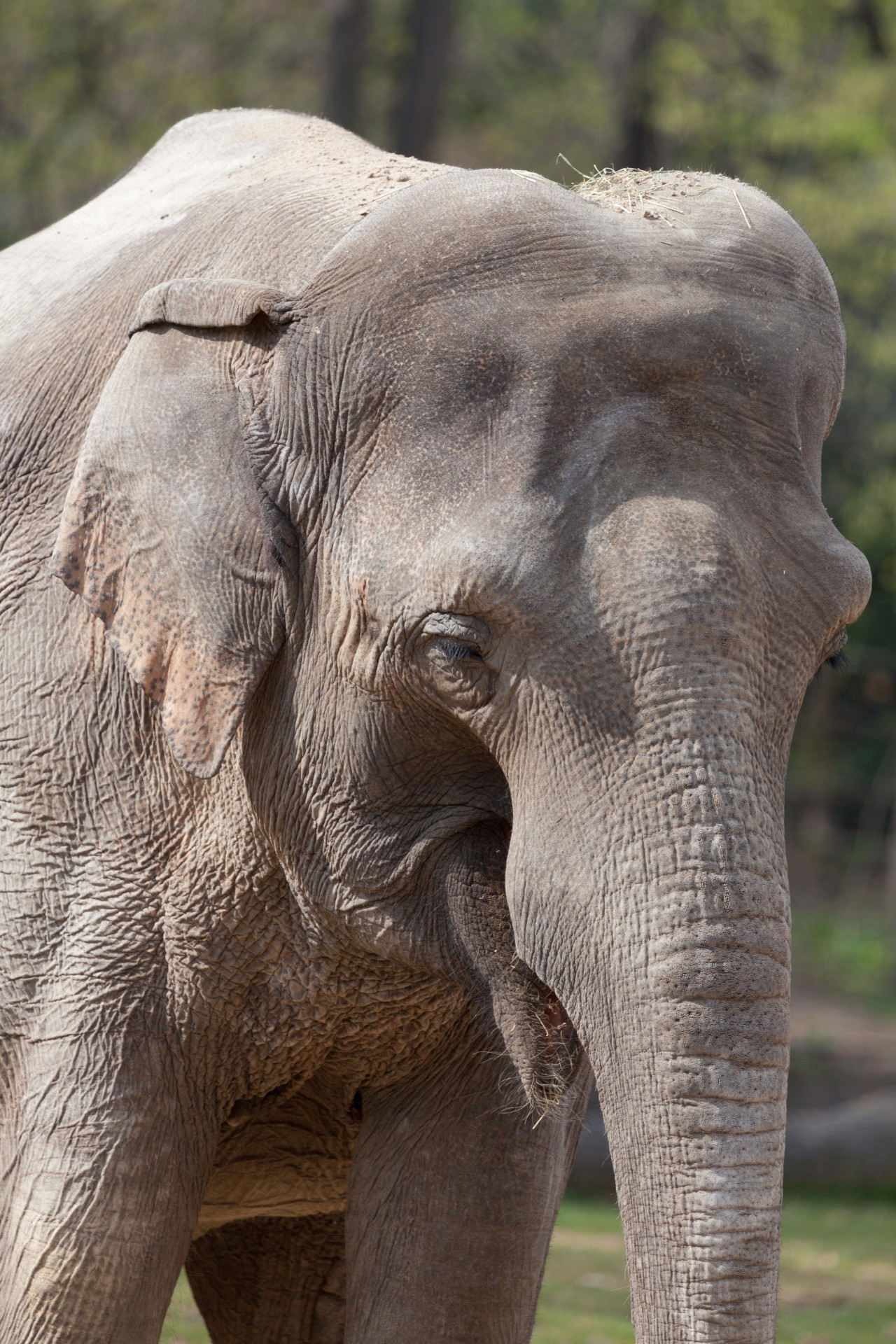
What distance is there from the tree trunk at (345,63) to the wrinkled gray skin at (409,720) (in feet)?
27.0

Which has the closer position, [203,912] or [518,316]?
[518,316]

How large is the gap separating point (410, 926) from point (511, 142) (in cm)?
1420

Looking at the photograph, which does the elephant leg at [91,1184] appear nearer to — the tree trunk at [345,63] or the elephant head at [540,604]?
the elephant head at [540,604]

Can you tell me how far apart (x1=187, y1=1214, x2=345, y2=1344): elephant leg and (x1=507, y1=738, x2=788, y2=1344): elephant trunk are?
157cm

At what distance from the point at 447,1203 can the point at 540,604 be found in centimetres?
118

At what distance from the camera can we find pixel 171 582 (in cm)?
241

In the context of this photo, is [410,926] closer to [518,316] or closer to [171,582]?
[171,582]

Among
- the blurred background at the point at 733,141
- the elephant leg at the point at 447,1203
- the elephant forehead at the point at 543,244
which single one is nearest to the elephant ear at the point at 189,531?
the elephant forehead at the point at 543,244

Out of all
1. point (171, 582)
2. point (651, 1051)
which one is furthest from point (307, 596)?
point (651, 1051)

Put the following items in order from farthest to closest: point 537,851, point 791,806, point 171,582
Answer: point 791,806 < point 171,582 < point 537,851

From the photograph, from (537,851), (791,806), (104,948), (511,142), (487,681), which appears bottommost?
(791,806)

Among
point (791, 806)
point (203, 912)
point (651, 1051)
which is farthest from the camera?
point (791, 806)

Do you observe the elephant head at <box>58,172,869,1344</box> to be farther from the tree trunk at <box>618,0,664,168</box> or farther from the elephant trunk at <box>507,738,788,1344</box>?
the tree trunk at <box>618,0,664,168</box>

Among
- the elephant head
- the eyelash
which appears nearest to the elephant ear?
the elephant head
